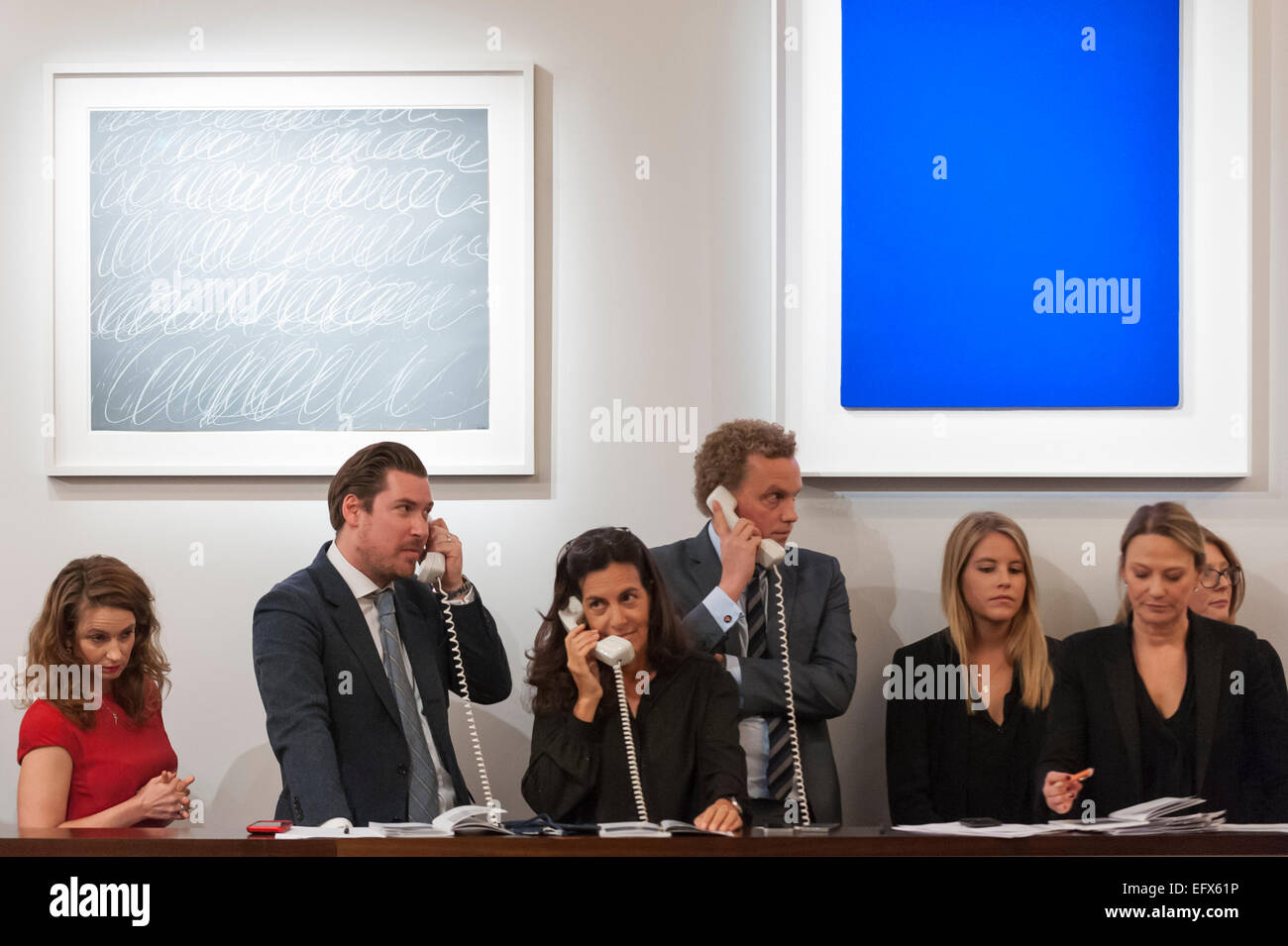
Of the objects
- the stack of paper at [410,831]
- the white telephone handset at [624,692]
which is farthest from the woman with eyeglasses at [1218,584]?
the stack of paper at [410,831]

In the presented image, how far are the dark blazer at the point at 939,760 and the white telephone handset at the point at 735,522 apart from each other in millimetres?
547

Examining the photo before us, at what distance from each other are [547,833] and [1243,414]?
2530 millimetres

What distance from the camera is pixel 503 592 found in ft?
12.2

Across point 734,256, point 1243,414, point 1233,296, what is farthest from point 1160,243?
point 734,256

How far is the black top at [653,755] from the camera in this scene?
9.28 ft

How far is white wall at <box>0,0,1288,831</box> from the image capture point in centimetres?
370

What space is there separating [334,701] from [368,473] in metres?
0.59

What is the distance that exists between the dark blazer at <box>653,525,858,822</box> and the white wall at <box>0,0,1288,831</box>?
34 cm

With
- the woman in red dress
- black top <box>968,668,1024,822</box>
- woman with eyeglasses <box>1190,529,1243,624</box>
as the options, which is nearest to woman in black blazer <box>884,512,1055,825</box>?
black top <box>968,668,1024,822</box>

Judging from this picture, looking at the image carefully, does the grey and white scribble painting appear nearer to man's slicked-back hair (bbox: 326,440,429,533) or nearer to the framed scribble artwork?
the framed scribble artwork

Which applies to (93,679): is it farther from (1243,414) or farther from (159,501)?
(1243,414)

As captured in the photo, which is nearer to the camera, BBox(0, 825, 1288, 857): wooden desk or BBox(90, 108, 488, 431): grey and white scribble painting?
BBox(0, 825, 1288, 857): wooden desk

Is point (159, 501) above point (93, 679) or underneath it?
above

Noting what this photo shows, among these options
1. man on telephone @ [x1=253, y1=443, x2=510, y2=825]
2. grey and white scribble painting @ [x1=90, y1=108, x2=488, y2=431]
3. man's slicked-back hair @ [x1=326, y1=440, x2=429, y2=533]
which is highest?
grey and white scribble painting @ [x1=90, y1=108, x2=488, y2=431]
